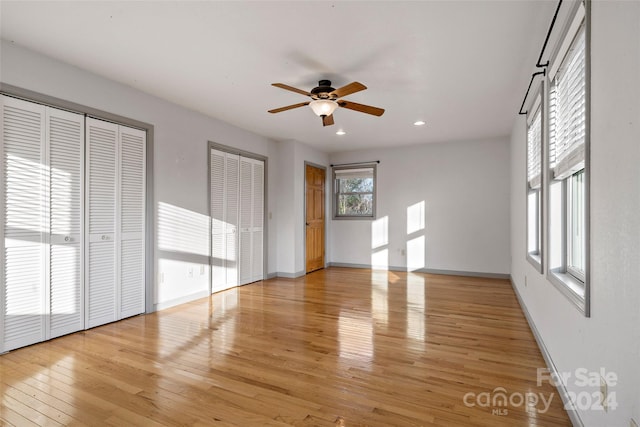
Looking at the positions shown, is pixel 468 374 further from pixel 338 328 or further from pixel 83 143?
pixel 83 143

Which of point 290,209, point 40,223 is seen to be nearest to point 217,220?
point 290,209

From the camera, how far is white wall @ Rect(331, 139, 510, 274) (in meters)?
6.20

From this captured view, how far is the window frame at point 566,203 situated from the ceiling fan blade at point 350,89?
1.40 meters

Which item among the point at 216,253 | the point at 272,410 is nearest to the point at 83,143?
the point at 216,253

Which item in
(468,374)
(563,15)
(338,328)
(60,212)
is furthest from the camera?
(338,328)

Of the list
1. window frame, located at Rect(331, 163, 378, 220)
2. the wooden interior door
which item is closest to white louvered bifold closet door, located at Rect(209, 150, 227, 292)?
the wooden interior door

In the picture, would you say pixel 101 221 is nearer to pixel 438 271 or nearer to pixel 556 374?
pixel 556 374

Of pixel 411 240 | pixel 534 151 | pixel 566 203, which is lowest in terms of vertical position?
pixel 411 240

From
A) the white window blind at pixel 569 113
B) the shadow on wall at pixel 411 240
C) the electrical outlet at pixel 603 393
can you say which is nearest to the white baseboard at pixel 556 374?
the electrical outlet at pixel 603 393

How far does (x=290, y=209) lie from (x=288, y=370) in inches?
154

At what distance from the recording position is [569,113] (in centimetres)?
208

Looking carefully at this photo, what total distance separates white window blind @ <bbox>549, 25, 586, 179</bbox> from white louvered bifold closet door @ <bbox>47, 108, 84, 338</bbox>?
4044 mm

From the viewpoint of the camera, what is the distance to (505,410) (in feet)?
6.54

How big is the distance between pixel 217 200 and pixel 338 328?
8.94ft
